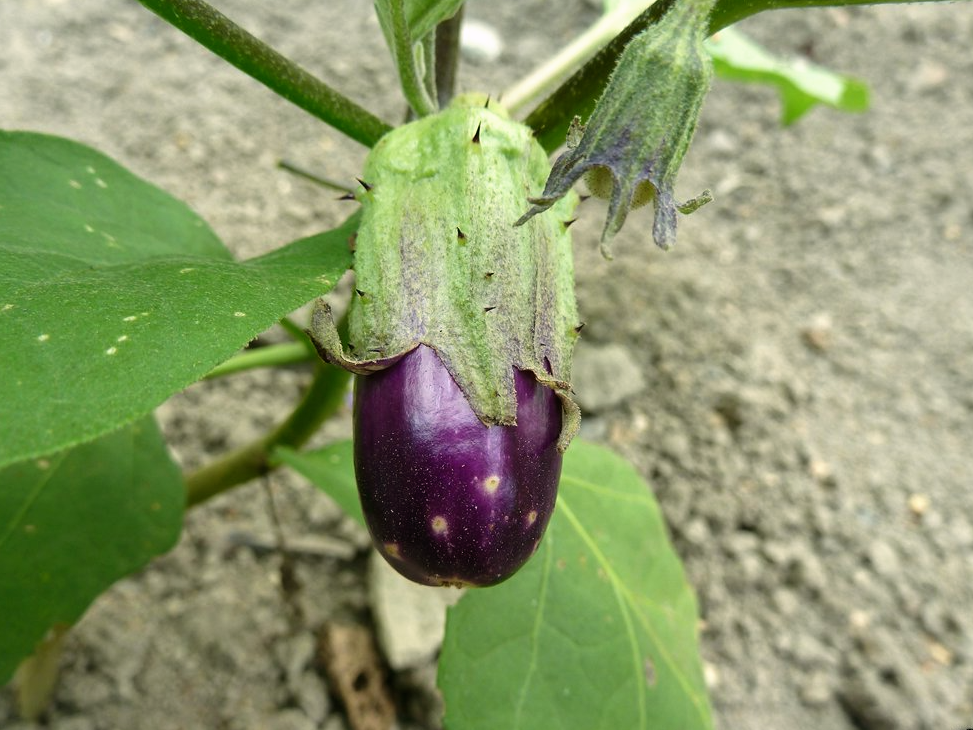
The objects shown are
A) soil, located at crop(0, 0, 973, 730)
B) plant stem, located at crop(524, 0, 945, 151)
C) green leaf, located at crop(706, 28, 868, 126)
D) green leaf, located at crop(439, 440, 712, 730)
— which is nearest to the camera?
plant stem, located at crop(524, 0, 945, 151)

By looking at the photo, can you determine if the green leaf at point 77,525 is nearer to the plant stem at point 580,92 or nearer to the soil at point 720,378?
the soil at point 720,378

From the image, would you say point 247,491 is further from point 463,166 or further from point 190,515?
point 463,166

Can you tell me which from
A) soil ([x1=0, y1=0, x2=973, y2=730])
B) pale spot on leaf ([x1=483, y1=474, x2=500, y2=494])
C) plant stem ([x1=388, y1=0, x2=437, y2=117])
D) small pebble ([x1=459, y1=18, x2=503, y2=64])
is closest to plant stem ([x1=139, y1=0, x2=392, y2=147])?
plant stem ([x1=388, y1=0, x2=437, y2=117])

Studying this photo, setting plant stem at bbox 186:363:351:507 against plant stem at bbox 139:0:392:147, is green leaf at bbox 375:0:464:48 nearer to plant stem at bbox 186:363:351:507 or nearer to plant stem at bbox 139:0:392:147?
plant stem at bbox 139:0:392:147

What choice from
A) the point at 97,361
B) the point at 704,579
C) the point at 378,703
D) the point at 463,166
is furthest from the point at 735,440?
the point at 97,361

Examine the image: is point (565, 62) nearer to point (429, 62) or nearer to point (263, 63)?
point (429, 62)
